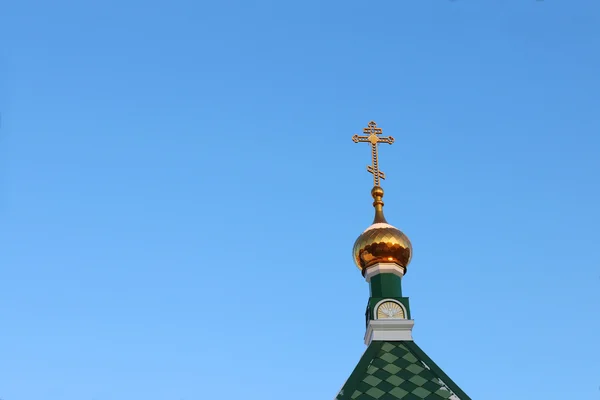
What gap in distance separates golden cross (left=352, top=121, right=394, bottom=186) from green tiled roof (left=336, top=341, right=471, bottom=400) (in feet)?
17.7

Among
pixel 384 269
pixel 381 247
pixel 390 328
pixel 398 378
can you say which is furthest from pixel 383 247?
pixel 398 378

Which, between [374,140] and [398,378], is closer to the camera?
[398,378]

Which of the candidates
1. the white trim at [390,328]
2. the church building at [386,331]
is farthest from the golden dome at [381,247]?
the white trim at [390,328]

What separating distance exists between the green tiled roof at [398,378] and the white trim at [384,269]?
8.75ft

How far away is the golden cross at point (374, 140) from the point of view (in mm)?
24641

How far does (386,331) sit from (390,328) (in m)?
0.11

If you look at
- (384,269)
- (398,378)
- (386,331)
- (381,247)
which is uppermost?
(381,247)

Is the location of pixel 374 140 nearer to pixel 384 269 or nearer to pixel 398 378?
pixel 384 269

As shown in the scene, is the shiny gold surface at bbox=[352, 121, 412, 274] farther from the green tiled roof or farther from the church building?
the green tiled roof

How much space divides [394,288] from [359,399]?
439 cm

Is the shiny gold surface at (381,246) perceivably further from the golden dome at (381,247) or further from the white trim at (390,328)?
the white trim at (390,328)

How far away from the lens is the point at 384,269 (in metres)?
23.1

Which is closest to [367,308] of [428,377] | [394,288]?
[394,288]

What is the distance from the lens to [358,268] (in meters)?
23.9
